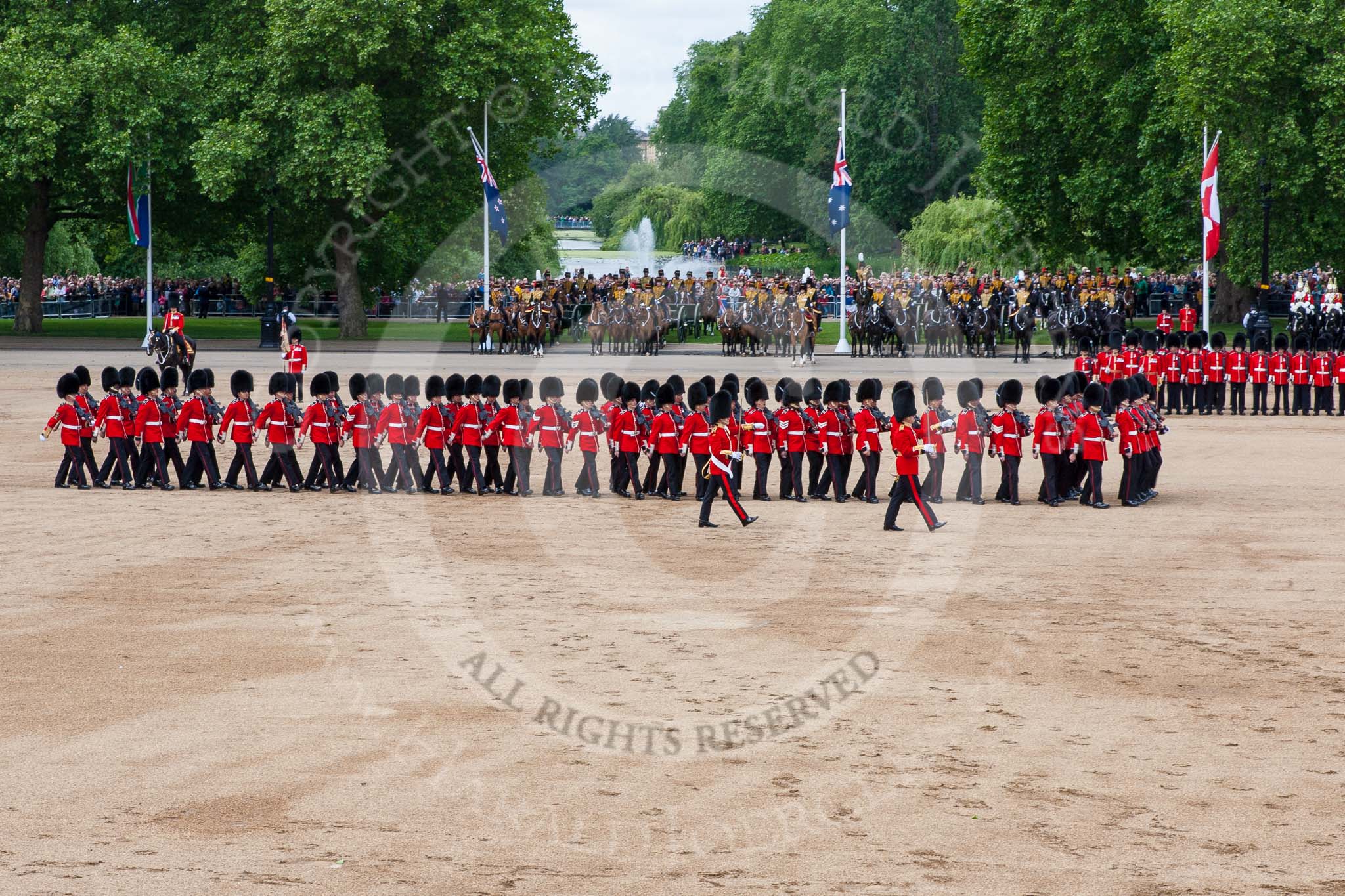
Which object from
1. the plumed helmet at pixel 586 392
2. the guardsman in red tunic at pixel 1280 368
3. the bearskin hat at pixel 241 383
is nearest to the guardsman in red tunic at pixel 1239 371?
the guardsman in red tunic at pixel 1280 368

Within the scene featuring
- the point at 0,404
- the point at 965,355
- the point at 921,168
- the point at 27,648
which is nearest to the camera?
the point at 27,648

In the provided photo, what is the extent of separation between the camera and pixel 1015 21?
4459cm

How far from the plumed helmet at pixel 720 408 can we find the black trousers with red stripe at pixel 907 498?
67.6 inches

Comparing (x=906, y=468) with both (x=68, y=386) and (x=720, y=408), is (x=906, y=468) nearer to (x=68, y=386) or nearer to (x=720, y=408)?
(x=720, y=408)

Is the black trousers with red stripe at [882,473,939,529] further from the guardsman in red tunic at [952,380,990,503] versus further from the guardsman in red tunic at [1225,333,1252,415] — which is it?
the guardsman in red tunic at [1225,333,1252,415]

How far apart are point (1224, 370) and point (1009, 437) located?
35.2ft

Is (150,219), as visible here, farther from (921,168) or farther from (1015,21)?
(921,168)

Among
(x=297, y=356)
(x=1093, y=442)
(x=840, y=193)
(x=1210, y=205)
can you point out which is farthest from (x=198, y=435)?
(x=840, y=193)

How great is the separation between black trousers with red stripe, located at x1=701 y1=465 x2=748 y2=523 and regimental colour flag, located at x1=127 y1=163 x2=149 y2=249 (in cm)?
2846

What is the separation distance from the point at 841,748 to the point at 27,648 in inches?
203

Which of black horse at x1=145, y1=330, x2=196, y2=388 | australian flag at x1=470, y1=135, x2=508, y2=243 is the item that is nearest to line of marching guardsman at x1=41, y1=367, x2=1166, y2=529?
black horse at x1=145, y1=330, x2=196, y2=388

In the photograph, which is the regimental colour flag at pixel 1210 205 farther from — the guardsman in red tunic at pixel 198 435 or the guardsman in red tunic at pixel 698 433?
the guardsman in red tunic at pixel 198 435

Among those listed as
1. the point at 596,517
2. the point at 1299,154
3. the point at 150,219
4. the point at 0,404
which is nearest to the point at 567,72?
the point at 150,219

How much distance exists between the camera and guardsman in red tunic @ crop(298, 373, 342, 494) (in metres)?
17.5
